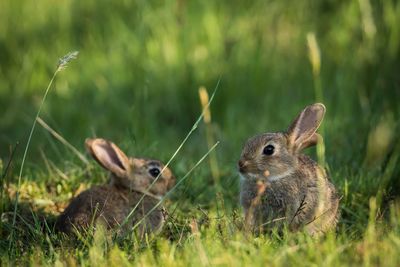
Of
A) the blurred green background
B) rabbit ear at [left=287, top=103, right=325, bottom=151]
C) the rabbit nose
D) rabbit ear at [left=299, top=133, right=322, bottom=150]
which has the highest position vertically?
rabbit ear at [left=287, top=103, right=325, bottom=151]

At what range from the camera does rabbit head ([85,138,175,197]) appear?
5962 mm

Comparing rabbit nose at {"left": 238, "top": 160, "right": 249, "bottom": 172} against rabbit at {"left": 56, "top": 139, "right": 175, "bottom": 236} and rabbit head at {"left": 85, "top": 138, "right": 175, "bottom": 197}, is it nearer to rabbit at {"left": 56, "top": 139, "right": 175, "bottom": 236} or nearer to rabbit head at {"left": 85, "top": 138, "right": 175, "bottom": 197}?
rabbit at {"left": 56, "top": 139, "right": 175, "bottom": 236}

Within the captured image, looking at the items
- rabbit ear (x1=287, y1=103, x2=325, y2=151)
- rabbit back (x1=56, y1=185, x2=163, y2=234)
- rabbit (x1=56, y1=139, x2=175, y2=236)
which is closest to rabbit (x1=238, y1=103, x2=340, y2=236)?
rabbit ear (x1=287, y1=103, x2=325, y2=151)

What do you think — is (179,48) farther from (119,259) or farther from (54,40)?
(119,259)

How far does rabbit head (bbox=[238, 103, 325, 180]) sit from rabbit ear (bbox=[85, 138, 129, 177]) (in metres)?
1.02

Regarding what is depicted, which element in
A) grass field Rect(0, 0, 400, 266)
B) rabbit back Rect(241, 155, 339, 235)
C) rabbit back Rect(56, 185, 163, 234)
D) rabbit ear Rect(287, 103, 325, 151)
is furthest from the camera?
grass field Rect(0, 0, 400, 266)

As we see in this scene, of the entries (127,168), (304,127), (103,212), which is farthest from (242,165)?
(127,168)

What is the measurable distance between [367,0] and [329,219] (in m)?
2.75

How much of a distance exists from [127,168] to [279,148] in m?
1.22

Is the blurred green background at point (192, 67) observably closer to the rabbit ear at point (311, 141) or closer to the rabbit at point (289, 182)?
the rabbit ear at point (311, 141)

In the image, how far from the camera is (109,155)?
6070mm

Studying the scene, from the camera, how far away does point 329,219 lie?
5.27 meters

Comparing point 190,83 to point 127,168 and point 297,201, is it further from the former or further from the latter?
point 297,201

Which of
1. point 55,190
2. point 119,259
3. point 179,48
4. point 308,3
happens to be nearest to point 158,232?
point 119,259
